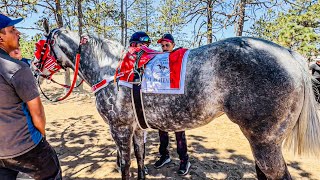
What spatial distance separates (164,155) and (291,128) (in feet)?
7.98

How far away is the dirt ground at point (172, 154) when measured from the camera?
3664mm

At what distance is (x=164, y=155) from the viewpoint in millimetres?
4008

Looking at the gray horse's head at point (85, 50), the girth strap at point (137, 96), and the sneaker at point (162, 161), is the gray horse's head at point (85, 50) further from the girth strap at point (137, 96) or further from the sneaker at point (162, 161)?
the sneaker at point (162, 161)

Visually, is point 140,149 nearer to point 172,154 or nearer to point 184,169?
point 184,169

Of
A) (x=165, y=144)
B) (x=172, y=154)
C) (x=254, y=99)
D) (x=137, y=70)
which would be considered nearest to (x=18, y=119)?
(x=137, y=70)

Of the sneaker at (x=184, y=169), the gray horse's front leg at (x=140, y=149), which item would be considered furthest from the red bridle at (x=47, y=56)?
the sneaker at (x=184, y=169)

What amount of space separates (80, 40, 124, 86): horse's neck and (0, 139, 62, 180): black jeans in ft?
4.02

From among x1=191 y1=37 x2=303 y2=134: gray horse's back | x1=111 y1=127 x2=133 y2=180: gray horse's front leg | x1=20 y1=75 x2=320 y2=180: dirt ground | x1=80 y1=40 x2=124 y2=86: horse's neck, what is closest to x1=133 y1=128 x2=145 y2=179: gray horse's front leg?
x1=20 y1=75 x2=320 y2=180: dirt ground

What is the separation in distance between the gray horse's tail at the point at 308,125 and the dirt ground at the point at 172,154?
7.4 inches

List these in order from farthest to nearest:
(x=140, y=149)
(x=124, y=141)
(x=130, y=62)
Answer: (x=140, y=149) < (x=124, y=141) < (x=130, y=62)

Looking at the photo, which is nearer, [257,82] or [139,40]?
[257,82]

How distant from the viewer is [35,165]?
1890 mm

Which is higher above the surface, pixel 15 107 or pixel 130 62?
pixel 130 62

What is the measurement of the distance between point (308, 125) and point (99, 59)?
105 inches
